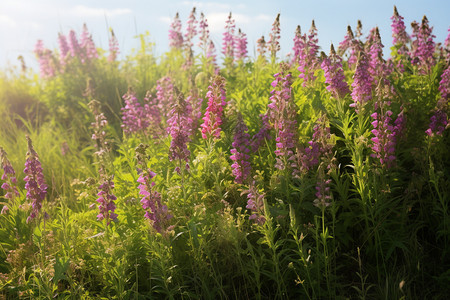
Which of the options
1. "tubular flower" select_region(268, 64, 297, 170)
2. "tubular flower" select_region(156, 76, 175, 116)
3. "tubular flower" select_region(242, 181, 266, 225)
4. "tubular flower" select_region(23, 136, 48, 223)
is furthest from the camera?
"tubular flower" select_region(156, 76, 175, 116)

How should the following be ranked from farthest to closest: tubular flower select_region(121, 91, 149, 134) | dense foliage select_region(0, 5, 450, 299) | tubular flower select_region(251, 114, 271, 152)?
tubular flower select_region(121, 91, 149, 134), tubular flower select_region(251, 114, 271, 152), dense foliage select_region(0, 5, 450, 299)

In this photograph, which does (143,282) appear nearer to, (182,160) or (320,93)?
(182,160)

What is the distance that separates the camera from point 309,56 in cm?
507

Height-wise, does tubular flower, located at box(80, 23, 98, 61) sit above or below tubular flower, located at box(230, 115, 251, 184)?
above

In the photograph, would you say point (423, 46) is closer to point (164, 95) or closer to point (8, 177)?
point (164, 95)

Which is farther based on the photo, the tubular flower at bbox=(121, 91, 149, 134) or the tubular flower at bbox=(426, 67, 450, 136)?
the tubular flower at bbox=(121, 91, 149, 134)

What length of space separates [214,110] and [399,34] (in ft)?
11.5

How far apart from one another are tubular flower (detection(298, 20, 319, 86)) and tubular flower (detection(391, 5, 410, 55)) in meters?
1.63

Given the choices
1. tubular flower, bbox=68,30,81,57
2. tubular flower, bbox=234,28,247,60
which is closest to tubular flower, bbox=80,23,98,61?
tubular flower, bbox=68,30,81,57

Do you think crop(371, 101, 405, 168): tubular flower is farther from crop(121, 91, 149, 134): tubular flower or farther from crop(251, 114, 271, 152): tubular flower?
crop(121, 91, 149, 134): tubular flower

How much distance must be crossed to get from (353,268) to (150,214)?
1833mm

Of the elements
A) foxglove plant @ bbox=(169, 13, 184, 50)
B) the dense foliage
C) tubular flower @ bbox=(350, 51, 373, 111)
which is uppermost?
foxglove plant @ bbox=(169, 13, 184, 50)

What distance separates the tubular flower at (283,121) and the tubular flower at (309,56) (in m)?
0.75

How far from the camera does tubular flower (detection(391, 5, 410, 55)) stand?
6.25 metres
